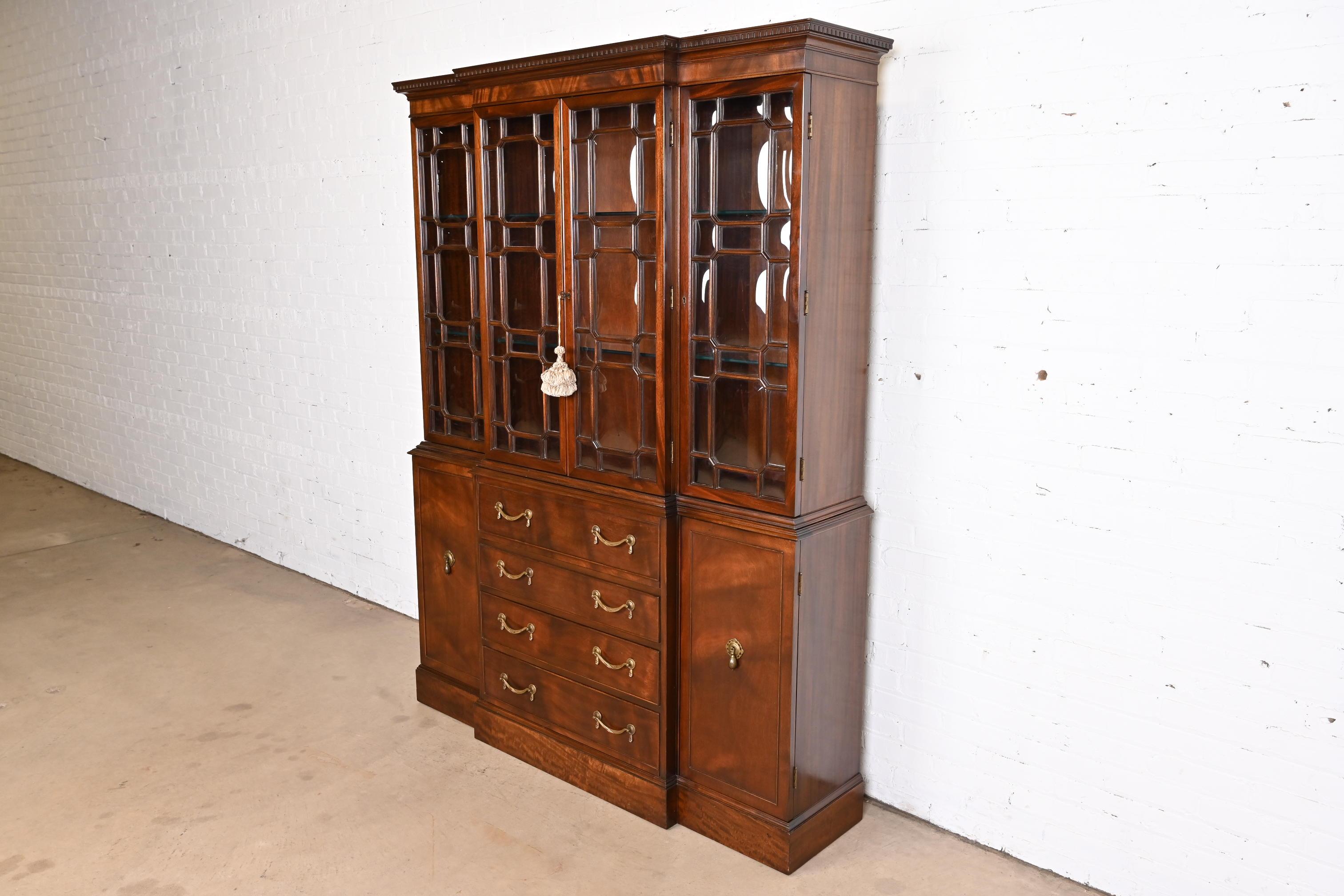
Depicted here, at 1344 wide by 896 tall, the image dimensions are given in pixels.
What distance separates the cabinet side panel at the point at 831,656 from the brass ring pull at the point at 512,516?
94 centimetres

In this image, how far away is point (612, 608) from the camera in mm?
3049

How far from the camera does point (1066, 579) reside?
8.73 feet

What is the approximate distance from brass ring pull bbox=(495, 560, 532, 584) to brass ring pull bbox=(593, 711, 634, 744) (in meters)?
0.45

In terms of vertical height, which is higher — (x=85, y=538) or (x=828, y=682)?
(x=828, y=682)

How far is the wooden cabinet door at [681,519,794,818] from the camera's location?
2.73m

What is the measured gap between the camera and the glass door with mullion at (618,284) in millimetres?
2789

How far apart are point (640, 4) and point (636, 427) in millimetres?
1418

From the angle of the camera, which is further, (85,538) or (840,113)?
(85,538)

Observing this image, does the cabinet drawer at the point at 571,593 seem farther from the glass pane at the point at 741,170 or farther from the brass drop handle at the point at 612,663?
the glass pane at the point at 741,170

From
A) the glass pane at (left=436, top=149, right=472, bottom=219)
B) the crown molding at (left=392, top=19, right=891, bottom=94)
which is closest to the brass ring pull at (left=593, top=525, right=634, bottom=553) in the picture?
the glass pane at (left=436, top=149, right=472, bottom=219)

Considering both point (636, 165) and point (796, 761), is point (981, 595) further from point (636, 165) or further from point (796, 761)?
point (636, 165)

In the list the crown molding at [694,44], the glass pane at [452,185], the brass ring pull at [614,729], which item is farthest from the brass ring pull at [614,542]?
the crown molding at [694,44]

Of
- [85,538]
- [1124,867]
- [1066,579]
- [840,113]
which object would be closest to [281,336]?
[85,538]

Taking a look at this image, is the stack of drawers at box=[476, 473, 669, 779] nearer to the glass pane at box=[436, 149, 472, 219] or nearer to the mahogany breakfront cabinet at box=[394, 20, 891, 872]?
the mahogany breakfront cabinet at box=[394, 20, 891, 872]
